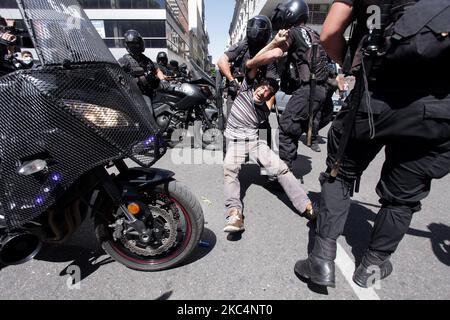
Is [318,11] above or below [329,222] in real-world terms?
above

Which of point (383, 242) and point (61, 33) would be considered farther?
point (383, 242)

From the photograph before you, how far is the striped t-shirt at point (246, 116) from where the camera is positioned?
2.44m

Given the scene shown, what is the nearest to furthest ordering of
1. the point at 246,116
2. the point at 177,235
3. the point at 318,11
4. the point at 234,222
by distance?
the point at 177,235
the point at 234,222
the point at 246,116
the point at 318,11

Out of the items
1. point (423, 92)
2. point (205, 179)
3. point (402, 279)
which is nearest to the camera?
point (423, 92)

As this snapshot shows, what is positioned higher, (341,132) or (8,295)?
(341,132)

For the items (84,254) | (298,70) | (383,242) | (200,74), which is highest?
(298,70)

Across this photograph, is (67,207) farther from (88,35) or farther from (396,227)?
(396,227)

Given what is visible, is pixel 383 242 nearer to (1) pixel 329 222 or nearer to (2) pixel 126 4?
(1) pixel 329 222

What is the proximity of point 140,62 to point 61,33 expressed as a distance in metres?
3.40

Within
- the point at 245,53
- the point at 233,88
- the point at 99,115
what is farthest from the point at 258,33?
the point at 99,115

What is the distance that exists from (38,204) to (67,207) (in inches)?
9.2

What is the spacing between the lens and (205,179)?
12.0 feet

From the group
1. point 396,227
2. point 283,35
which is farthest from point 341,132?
point 283,35

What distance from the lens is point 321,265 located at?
5.44ft
